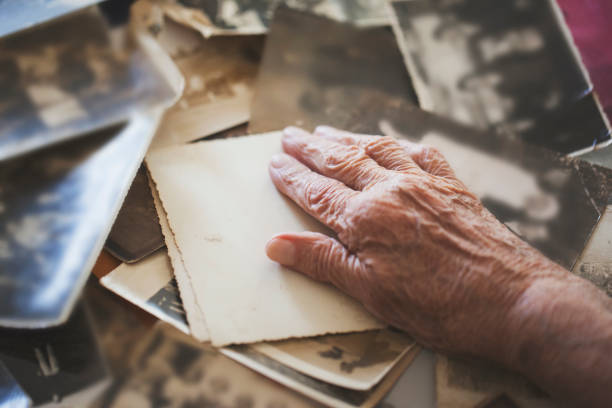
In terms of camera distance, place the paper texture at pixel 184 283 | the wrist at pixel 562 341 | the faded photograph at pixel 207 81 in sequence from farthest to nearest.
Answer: the faded photograph at pixel 207 81, the paper texture at pixel 184 283, the wrist at pixel 562 341

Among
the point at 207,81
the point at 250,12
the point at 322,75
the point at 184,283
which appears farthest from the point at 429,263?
the point at 250,12

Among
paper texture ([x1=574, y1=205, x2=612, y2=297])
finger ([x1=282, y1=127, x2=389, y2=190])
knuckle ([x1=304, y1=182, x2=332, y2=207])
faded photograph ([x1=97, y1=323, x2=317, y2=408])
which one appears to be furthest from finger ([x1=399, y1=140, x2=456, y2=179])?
faded photograph ([x1=97, y1=323, x2=317, y2=408])

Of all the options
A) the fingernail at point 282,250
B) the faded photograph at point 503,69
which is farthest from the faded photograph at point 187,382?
the faded photograph at point 503,69

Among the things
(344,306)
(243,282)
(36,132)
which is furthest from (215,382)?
(36,132)

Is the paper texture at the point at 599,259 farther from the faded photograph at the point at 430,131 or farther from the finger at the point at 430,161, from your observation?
the finger at the point at 430,161

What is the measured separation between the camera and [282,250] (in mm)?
1022

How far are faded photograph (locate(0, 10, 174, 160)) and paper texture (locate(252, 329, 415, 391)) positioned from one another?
0.70m

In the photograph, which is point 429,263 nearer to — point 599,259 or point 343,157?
point 343,157

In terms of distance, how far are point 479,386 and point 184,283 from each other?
71 cm

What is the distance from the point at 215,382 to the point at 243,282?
8.9 inches

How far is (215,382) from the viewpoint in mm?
933

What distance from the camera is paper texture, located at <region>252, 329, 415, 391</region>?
3.10ft

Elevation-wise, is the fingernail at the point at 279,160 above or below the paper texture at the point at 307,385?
above

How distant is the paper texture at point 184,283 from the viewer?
3.16ft
